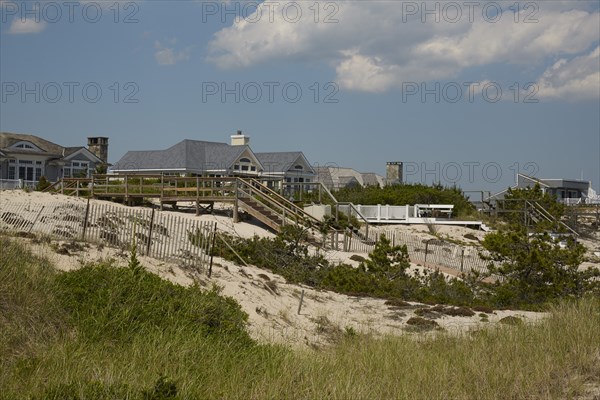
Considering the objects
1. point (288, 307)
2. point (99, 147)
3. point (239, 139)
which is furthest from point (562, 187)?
point (288, 307)

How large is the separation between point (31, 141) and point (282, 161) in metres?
21.7

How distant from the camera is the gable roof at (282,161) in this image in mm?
69938

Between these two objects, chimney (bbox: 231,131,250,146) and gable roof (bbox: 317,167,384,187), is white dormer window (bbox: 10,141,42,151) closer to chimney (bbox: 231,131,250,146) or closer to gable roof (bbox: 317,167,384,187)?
chimney (bbox: 231,131,250,146)

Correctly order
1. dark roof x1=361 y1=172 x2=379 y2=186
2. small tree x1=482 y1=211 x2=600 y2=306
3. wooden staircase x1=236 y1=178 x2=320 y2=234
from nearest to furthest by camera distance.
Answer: small tree x1=482 y1=211 x2=600 y2=306
wooden staircase x1=236 y1=178 x2=320 y2=234
dark roof x1=361 y1=172 x2=379 y2=186

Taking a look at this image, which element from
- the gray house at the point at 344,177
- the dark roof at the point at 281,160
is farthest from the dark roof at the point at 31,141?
the gray house at the point at 344,177

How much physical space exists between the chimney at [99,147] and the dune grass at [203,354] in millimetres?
57521

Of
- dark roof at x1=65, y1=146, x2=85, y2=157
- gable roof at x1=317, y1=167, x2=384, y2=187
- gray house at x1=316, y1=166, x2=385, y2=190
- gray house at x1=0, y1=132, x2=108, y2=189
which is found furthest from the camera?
gable roof at x1=317, y1=167, x2=384, y2=187

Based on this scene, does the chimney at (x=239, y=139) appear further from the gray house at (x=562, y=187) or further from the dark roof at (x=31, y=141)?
the gray house at (x=562, y=187)

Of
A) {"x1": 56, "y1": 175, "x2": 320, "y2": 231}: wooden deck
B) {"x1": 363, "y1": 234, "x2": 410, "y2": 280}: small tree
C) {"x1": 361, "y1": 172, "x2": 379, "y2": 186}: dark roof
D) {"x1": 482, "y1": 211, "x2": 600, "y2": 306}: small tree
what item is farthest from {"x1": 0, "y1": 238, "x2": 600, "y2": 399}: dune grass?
{"x1": 361, "y1": 172, "x2": 379, "y2": 186}: dark roof

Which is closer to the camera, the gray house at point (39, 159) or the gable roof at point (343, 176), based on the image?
the gray house at point (39, 159)

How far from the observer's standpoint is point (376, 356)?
11.4 meters

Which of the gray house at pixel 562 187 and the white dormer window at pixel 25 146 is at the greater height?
the white dormer window at pixel 25 146

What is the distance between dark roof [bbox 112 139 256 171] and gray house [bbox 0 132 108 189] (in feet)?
10.5

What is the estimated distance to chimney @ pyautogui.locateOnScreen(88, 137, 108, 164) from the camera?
70.3 m
